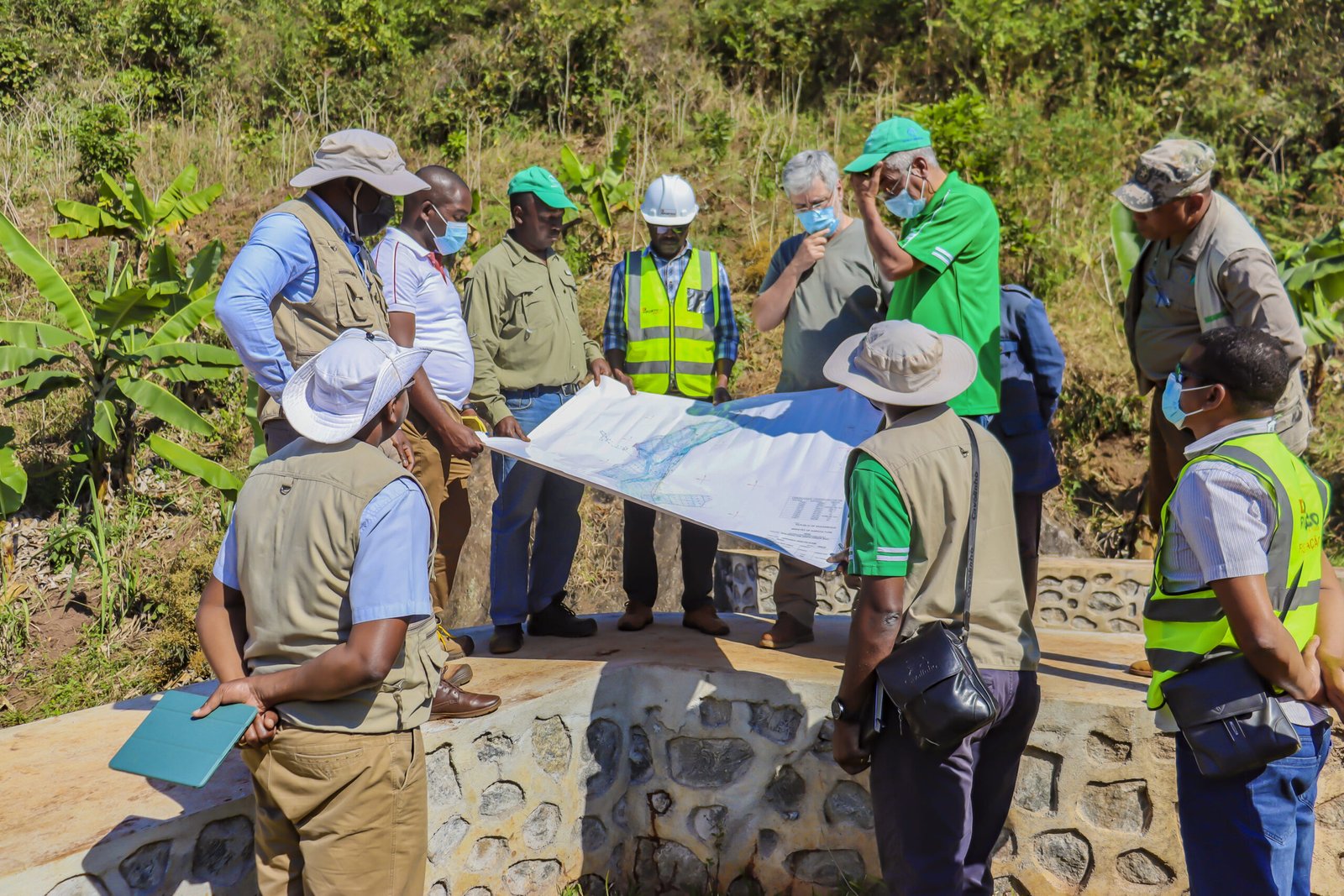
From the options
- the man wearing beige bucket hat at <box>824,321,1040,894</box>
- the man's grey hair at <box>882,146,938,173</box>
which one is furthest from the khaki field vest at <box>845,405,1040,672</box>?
the man's grey hair at <box>882,146,938,173</box>

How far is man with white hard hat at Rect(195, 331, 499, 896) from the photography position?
7.72ft

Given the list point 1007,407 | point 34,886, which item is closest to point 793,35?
point 1007,407


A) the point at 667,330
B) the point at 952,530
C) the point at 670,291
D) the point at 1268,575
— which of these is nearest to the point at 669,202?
the point at 670,291

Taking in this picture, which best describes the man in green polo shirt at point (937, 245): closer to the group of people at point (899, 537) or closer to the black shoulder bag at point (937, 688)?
the group of people at point (899, 537)

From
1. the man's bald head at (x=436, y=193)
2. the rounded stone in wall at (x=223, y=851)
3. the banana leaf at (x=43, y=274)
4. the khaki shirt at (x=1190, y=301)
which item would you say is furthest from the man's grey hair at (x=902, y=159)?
the banana leaf at (x=43, y=274)

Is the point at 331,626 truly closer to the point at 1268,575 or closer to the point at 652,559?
the point at 1268,575

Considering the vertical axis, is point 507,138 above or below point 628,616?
above

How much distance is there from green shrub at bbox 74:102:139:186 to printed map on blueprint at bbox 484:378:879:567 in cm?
802

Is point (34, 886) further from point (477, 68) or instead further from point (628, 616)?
point (477, 68)

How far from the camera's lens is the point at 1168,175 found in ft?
11.5

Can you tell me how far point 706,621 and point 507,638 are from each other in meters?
0.85

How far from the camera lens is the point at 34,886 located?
247cm

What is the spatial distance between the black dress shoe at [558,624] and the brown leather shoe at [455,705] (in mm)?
1091

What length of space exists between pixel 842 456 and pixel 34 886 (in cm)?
279
